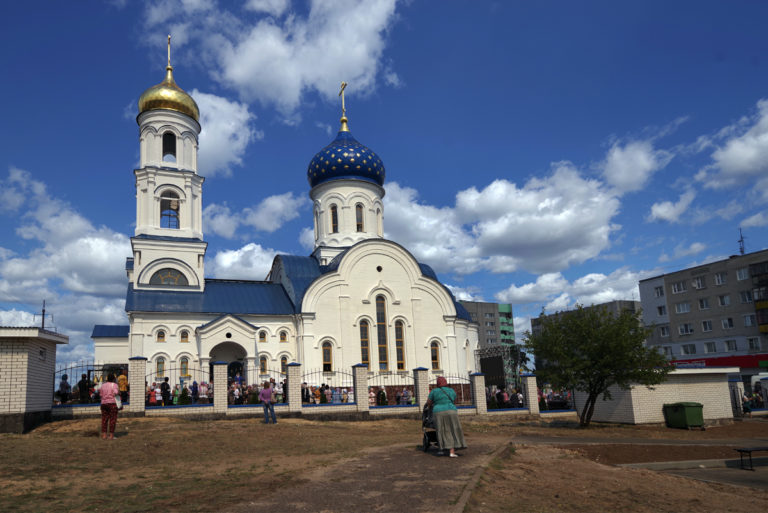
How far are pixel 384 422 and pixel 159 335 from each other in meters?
11.1

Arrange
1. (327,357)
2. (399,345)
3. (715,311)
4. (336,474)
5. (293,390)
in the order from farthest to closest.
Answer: (715,311) < (399,345) < (327,357) < (293,390) < (336,474)

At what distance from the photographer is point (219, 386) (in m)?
17.4

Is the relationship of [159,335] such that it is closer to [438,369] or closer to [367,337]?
[367,337]

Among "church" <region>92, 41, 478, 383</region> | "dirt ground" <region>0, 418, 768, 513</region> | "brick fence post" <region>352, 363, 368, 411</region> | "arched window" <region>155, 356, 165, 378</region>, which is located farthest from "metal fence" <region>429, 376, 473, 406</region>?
"dirt ground" <region>0, 418, 768, 513</region>

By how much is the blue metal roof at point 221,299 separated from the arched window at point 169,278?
1.77 feet

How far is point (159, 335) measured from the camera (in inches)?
940

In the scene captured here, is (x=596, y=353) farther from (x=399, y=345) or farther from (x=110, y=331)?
(x=110, y=331)

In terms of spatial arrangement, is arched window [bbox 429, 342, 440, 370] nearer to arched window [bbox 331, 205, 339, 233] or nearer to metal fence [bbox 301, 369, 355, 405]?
metal fence [bbox 301, 369, 355, 405]

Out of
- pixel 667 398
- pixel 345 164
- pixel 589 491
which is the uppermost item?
pixel 345 164

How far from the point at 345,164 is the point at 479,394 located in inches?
613

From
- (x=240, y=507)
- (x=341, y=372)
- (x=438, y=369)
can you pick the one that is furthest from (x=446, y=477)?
(x=438, y=369)

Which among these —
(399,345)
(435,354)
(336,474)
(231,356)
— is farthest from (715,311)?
(336,474)

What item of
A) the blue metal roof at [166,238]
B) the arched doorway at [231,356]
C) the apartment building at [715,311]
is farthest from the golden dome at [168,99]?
the apartment building at [715,311]

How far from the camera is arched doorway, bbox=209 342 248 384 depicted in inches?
989
